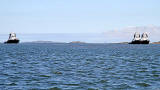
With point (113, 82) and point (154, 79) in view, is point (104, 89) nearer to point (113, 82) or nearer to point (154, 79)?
point (113, 82)

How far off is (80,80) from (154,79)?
6.46m

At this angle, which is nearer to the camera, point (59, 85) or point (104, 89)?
point (104, 89)

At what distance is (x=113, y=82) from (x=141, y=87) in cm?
265

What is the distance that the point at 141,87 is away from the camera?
19812mm

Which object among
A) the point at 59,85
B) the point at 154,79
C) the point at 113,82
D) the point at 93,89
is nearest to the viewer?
the point at 93,89

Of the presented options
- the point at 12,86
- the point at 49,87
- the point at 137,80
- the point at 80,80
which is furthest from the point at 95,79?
the point at 12,86

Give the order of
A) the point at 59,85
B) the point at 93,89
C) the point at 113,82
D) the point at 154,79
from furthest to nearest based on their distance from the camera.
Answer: the point at 154,79 → the point at 113,82 → the point at 59,85 → the point at 93,89

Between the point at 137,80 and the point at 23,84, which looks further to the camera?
the point at 137,80

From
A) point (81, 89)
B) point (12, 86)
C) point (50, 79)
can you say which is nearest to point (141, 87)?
point (81, 89)

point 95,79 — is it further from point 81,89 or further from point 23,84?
point 23,84

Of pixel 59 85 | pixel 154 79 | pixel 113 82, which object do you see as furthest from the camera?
pixel 154 79

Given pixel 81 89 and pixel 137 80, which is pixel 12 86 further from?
pixel 137 80

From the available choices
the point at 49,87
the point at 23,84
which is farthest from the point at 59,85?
the point at 23,84

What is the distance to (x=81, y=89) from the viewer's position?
1895cm
